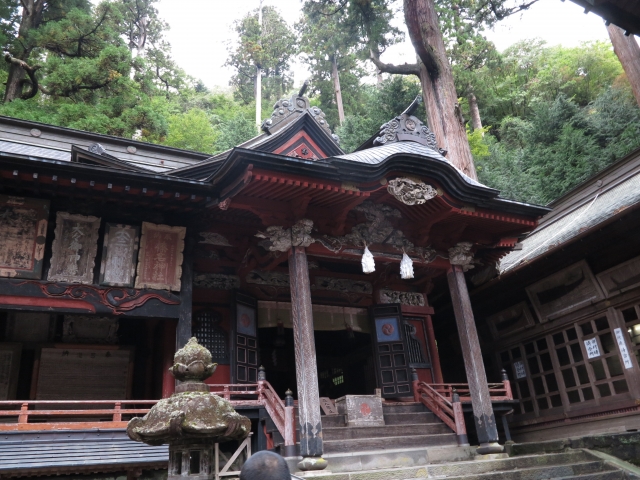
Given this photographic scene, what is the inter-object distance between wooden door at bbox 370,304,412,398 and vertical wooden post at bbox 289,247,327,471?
340 cm

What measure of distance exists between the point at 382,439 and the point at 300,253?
339cm

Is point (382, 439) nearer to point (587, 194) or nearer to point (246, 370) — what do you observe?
point (246, 370)

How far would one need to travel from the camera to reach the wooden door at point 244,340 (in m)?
9.57

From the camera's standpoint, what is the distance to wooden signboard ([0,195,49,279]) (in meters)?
7.57

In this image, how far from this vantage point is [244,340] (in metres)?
9.94

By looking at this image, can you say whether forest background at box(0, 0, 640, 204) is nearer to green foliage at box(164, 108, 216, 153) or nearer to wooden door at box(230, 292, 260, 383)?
green foliage at box(164, 108, 216, 153)

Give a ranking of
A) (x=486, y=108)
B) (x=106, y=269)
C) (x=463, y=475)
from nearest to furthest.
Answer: (x=463, y=475)
(x=106, y=269)
(x=486, y=108)

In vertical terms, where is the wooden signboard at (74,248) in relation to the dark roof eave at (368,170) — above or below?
below

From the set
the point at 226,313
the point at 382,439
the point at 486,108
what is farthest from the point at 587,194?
the point at 486,108

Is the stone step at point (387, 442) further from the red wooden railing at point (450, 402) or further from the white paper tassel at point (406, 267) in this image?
the white paper tassel at point (406, 267)

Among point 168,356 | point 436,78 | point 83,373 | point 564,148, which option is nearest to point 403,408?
point 168,356

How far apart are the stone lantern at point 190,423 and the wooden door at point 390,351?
6.74 m

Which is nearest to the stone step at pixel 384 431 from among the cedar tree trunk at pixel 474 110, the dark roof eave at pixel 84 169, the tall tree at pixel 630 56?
the dark roof eave at pixel 84 169

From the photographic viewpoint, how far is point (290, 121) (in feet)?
42.8
